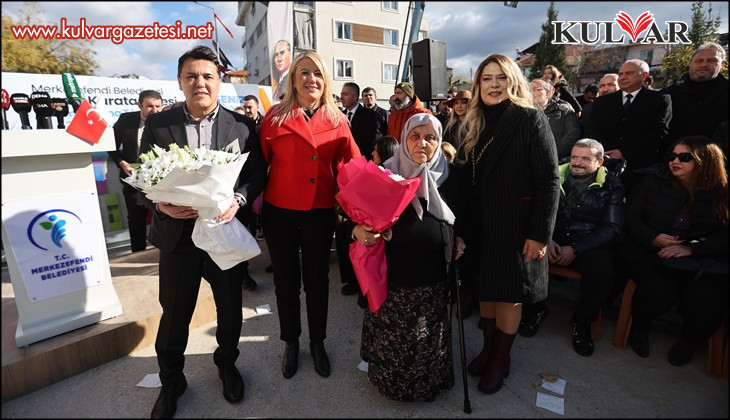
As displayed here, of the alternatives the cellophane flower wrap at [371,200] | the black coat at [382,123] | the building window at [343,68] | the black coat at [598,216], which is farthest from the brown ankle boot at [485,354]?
the building window at [343,68]

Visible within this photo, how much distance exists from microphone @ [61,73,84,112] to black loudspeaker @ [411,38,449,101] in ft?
15.4

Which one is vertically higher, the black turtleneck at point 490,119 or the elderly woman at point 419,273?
the black turtleneck at point 490,119

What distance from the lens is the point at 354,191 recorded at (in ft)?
6.59

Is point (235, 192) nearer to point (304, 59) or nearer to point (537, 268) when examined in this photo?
point (304, 59)

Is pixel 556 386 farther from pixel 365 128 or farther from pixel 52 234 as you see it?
pixel 365 128

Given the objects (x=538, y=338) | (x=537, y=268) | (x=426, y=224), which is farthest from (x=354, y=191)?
(x=538, y=338)

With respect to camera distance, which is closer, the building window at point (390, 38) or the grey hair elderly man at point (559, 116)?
the grey hair elderly man at point (559, 116)

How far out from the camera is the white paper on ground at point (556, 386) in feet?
7.64

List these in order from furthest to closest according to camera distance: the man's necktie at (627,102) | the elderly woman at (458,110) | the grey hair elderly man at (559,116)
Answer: the elderly woman at (458,110), the grey hair elderly man at (559,116), the man's necktie at (627,102)

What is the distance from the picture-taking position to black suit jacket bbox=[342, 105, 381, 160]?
502 cm

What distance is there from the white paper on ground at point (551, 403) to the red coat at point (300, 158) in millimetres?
1779

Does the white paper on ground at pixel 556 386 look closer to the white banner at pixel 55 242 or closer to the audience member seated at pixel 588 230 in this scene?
the audience member seated at pixel 588 230

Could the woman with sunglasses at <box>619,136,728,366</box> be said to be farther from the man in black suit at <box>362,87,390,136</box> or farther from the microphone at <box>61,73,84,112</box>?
the microphone at <box>61,73,84,112</box>

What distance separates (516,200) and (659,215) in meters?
1.46
